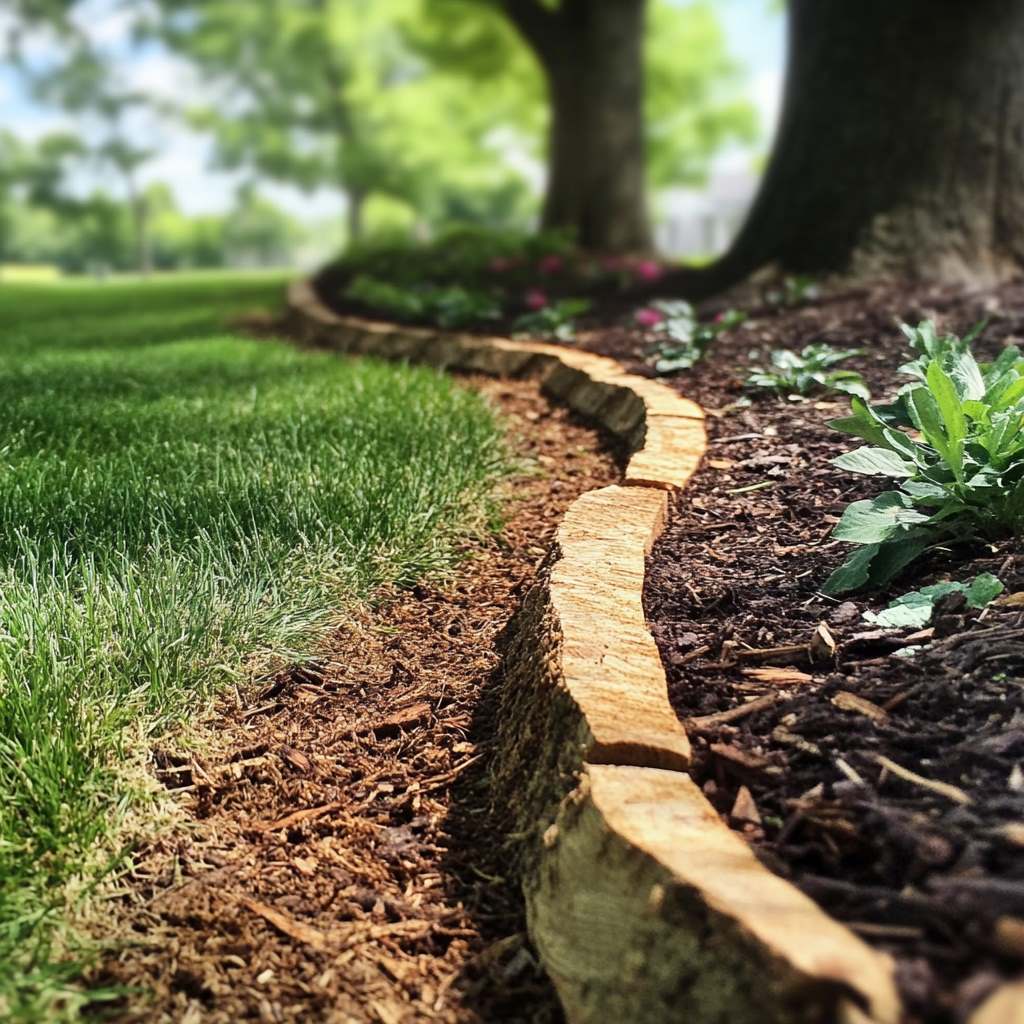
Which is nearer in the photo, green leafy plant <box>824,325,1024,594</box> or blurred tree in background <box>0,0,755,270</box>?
green leafy plant <box>824,325,1024,594</box>

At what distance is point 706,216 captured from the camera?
42.6 metres

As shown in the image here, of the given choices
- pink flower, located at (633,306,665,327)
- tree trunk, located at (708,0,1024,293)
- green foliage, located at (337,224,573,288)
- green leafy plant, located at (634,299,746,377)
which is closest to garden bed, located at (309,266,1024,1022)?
green leafy plant, located at (634,299,746,377)

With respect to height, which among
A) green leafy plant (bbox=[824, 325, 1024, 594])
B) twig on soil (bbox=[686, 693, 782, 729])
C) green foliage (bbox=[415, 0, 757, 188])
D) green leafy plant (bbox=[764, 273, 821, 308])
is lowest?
twig on soil (bbox=[686, 693, 782, 729])

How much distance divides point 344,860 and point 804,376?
6.99ft

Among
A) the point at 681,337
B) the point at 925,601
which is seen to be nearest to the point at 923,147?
the point at 681,337

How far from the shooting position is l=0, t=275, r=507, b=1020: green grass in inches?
54.3

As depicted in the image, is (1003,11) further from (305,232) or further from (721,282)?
(305,232)

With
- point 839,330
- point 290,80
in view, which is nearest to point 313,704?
point 839,330

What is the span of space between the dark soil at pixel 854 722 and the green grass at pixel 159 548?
2.33 feet

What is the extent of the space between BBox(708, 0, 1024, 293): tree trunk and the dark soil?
2.62 meters

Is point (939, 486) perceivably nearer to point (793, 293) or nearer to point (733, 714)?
point (733, 714)

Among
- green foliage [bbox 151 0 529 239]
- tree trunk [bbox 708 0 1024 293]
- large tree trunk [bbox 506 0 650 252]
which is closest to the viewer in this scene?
tree trunk [bbox 708 0 1024 293]

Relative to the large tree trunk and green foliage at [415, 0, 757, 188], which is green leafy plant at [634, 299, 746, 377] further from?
green foliage at [415, 0, 757, 188]

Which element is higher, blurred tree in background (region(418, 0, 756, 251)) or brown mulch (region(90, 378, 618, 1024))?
blurred tree in background (region(418, 0, 756, 251))
